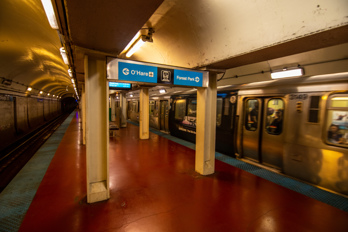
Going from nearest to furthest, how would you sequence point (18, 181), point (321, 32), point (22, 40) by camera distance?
point (321, 32), point (18, 181), point (22, 40)

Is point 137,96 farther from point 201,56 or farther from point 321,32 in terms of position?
point 321,32

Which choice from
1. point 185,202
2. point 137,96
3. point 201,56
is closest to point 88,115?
point 185,202

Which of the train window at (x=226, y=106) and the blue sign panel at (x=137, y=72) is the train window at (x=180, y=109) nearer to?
the train window at (x=226, y=106)

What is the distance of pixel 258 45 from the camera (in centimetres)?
281

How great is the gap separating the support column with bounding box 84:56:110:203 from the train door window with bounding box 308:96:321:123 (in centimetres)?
448

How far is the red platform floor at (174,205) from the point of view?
2523 millimetres

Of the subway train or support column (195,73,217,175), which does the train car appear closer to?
the subway train

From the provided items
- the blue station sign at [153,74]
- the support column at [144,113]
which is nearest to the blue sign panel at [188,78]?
the blue station sign at [153,74]

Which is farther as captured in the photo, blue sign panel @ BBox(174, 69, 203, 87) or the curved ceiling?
the curved ceiling

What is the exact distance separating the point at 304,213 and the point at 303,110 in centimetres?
223

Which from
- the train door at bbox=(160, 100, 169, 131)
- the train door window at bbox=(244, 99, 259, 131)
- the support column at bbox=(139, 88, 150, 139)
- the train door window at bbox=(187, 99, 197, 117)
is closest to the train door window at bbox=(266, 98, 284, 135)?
the train door window at bbox=(244, 99, 259, 131)

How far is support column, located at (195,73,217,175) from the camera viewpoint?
4266 mm

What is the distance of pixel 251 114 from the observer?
5.07m

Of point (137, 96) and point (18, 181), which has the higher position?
point (137, 96)
